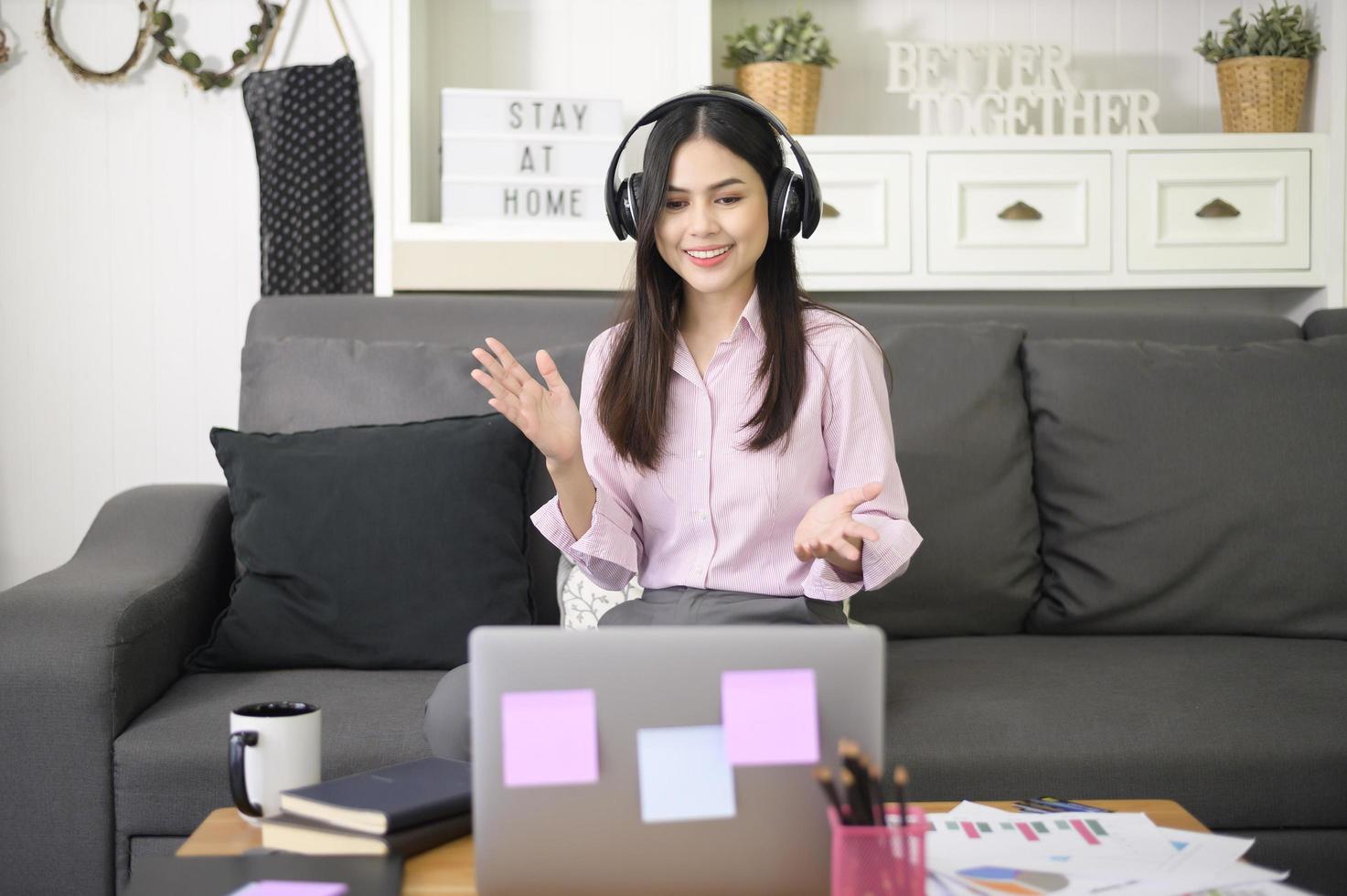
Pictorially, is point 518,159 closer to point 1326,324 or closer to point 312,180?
point 312,180

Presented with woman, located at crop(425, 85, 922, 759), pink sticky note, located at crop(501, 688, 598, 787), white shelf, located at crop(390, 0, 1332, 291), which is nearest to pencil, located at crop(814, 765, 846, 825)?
pink sticky note, located at crop(501, 688, 598, 787)

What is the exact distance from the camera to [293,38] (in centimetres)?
267

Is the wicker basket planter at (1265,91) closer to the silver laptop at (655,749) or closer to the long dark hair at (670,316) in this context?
the long dark hair at (670,316)

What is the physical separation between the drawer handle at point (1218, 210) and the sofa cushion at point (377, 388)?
134 cm

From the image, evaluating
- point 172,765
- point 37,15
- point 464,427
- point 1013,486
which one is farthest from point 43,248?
point 1013,486

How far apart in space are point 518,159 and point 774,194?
1.11m

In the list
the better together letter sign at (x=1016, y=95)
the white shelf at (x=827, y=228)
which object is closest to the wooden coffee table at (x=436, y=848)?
the white shelf at (x=827, y=228)

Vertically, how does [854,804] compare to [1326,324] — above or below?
below

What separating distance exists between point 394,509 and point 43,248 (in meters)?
1.44

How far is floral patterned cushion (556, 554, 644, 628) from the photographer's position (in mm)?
1755

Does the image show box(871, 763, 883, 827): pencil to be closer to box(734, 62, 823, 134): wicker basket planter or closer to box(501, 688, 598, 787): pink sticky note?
box(501, 688, 598, 787): pink sticky note

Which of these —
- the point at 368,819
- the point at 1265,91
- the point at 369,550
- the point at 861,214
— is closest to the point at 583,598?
the point at 369,550

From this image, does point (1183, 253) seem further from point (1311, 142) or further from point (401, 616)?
point (401, 616)

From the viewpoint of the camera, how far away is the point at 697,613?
1443 mm
